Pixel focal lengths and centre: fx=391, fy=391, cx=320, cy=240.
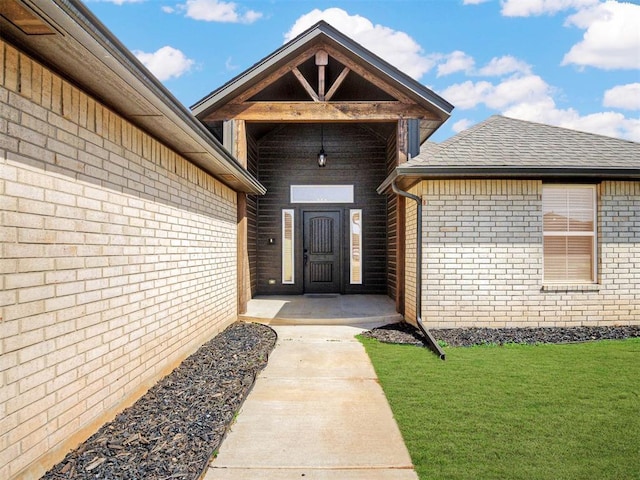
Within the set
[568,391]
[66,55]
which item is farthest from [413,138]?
[66,55]

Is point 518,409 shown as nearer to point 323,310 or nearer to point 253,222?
point 323,310

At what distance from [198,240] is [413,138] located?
4235 millimetres

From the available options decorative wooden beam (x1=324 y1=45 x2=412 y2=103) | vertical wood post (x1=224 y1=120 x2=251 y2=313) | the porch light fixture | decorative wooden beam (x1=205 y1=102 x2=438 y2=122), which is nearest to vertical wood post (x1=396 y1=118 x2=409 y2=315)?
decorative wooden beam (x1=205 y1=102 x2=438 y2=122)

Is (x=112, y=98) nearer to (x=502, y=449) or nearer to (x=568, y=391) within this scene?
(x=502, y=449)

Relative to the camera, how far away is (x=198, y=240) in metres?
4.98

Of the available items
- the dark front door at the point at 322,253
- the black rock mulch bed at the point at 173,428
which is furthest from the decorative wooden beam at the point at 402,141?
the black rock mulch bed at the point at 173,428

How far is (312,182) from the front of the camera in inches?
375

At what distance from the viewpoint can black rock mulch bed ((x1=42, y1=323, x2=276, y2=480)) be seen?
229 centimetres

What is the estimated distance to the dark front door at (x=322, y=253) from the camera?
31.3ft

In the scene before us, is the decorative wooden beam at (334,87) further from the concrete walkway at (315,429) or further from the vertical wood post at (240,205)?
the concrete walkway at (315,429)

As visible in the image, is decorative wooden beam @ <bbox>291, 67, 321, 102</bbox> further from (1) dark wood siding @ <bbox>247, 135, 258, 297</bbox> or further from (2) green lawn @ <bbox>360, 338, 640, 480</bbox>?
(2) green lawn @ <bbox>360, 338, 640, 480</bbox>

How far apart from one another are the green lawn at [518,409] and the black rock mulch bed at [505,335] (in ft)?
0.92

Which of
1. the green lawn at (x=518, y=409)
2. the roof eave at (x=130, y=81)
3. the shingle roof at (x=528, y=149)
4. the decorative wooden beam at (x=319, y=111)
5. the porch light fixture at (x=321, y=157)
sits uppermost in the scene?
the decorative wooden beam at (x=319, y=111)

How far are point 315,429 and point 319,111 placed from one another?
216 inches
